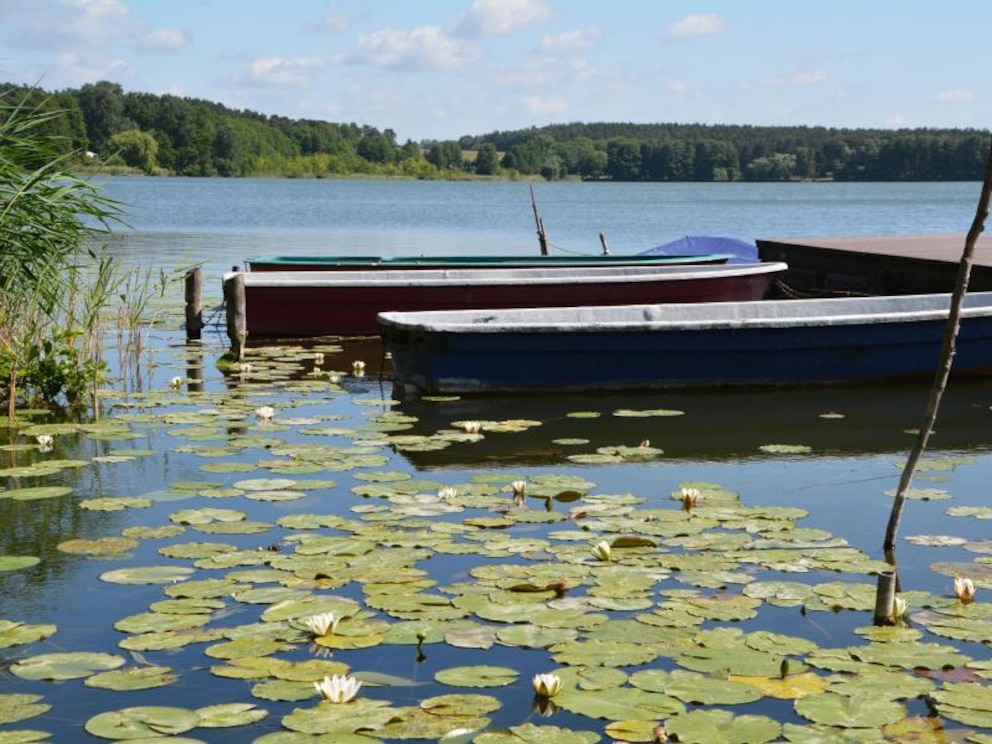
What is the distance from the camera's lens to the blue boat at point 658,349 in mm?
8914

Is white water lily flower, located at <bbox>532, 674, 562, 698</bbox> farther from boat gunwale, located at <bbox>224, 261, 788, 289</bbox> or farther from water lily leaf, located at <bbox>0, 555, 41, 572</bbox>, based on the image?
boat gunwale, located at <bbox>224, 261, 788, 289</bbox>

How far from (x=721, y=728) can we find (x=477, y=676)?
73 cm

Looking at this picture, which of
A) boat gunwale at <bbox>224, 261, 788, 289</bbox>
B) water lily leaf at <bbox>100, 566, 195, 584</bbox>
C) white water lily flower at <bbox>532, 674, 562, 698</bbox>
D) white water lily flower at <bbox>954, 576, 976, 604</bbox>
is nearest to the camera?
white water lily flower at <bbox>532, 674, 562, 698</bbox>

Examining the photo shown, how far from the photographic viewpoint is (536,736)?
3.26 metres

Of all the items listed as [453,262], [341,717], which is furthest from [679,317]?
[341,717]

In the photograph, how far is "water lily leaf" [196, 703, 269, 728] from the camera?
3359 mm

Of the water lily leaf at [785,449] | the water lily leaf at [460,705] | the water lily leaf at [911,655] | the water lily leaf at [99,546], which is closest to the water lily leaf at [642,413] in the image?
the water lily leaf at [785,449]

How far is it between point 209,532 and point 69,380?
3523 millimetres

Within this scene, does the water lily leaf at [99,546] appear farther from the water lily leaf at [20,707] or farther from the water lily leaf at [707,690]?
the water lily leaf at [707,690]

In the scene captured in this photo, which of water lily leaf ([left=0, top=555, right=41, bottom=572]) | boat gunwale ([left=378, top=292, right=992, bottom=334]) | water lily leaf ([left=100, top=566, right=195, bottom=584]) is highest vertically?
boat gunwale ([left=378, top=292, right=992, bottom=334])

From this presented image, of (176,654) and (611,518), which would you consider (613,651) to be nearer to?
(176,654)

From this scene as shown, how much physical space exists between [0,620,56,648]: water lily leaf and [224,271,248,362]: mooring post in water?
6.99 meters

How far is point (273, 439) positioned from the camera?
731 centimetres

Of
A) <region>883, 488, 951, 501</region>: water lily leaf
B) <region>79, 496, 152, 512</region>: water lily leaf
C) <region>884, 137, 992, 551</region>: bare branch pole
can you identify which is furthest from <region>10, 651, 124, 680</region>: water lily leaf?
<region>883, 488, 951, 501</region>: water lily leaf
